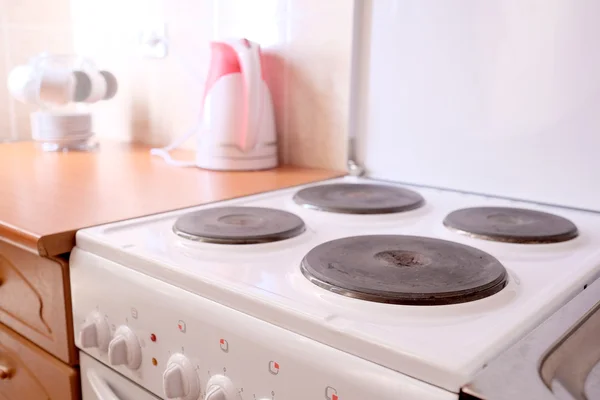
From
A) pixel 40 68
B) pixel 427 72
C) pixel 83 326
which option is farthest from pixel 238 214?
pixel 40 68

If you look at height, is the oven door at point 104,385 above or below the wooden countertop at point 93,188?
below

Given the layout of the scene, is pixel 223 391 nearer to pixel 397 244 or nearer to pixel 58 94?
pixel 397 244

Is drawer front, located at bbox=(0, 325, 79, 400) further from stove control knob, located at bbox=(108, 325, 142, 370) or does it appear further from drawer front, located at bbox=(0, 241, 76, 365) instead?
stove control knob, located at bbox=(108, 325, 142, 370)

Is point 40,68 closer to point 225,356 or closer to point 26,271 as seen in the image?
point 26,271

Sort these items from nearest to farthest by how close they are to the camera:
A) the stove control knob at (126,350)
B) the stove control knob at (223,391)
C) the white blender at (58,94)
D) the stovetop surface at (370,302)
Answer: the stovetop surface at (370,302)
the stove control knob at (223,391)
the stove control knob at (126,350)
the white blender at (58,94)

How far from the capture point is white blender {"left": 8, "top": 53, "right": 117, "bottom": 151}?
1.50 metres

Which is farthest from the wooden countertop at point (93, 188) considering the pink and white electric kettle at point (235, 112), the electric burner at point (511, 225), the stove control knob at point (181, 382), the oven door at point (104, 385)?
the electric burner at point (511, 225)

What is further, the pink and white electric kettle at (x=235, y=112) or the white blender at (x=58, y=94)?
the white blender at (x=58, y=94)

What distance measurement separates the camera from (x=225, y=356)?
0.55 metres

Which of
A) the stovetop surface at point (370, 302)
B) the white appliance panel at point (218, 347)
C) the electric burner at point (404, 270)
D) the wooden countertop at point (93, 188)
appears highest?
the electric burner at point (404, 270)

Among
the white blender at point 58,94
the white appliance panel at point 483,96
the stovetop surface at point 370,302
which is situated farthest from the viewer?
the white blender at point 58,94

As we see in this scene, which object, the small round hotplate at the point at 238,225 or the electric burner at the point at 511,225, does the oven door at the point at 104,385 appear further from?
the electric burner at the point at 511,225

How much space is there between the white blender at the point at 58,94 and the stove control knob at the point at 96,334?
0.94 meters

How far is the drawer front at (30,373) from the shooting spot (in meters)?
0.79
